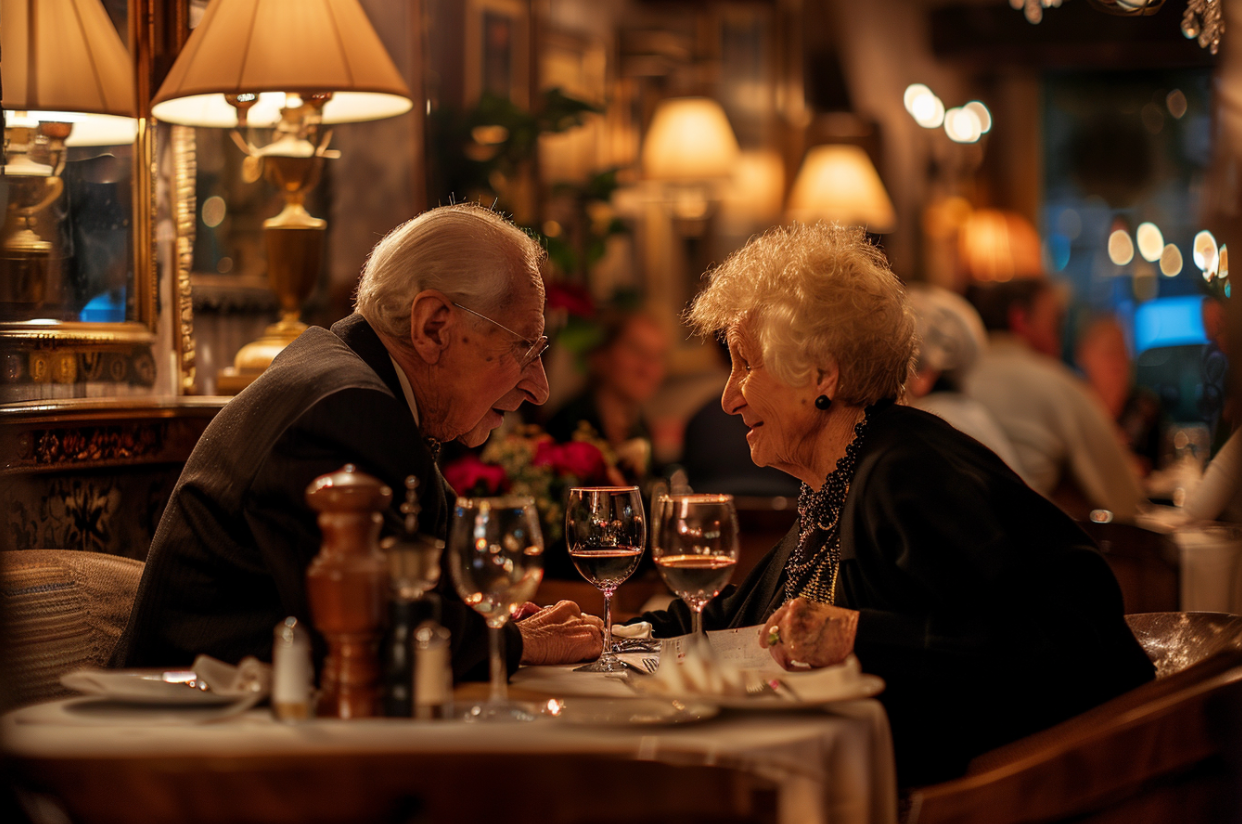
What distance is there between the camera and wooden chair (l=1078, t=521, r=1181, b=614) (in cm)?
332

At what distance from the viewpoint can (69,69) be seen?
2559 mm

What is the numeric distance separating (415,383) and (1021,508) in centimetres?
99

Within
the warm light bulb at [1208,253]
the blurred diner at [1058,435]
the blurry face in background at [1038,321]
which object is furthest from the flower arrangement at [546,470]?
the blurry face in background at [1038,321]

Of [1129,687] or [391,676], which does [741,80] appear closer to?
[1129,687]

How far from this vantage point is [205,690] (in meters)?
1.48

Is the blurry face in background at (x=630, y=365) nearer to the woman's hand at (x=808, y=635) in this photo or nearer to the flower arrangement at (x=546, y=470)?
the flower arrangement at (x=546, y=470)

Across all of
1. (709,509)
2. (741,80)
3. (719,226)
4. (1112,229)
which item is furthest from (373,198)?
(1112,229)

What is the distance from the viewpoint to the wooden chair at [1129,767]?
5.46ft

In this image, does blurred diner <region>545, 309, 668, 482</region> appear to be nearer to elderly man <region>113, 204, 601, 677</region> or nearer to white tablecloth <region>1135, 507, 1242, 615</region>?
white tablecloth <region>1135, 507, 1242, 615</region>

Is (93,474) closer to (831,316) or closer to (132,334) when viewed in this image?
(132,334)

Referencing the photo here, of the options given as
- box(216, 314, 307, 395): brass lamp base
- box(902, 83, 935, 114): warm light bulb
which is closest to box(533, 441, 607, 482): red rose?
box(216, 314, 307, 395): brass lamp base

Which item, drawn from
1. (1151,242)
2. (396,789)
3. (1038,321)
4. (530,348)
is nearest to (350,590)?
(396,789)

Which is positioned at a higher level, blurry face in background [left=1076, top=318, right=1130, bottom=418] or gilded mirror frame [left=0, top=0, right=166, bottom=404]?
gilded mirror frame [left=0, top=0, right=166, bottom=404]

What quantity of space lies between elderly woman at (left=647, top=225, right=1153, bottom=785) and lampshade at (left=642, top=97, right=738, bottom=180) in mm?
3774
